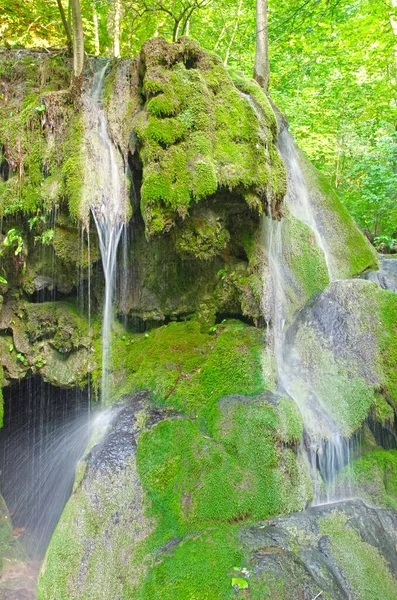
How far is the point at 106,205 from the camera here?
583 cm

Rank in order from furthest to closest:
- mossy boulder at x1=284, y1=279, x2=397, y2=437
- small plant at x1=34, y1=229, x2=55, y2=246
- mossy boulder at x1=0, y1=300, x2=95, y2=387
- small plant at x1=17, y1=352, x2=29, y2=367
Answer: small plant at x1=17, y1=352, x2=29, y2=367 → mossy boulder at x1=0, y1=300, x2=95, y2=387 → small plant at x1=34, y1=229, x2=55, y2=246 → mossy boulder at x1=284, y1=279, x2=397, y2=437

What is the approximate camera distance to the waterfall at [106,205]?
5777 mm

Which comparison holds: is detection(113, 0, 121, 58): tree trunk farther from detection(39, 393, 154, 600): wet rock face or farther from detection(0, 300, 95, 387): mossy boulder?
detection(39, 393, 154, 600): wet rock face

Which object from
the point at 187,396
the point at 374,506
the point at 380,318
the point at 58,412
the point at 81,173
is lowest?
the point at 374,506

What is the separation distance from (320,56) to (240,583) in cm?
1439

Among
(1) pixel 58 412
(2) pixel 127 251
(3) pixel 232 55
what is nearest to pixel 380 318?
(2) pixel 127 251

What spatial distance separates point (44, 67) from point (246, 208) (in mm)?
4299

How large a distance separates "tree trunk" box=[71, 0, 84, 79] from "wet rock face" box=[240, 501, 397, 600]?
6.82 metres

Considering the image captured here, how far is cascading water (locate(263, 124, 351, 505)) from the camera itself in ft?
16.6

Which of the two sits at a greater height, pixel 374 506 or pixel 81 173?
pixel 81 173

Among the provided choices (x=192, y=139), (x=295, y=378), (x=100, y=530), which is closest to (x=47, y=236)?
(x=192, y=139)

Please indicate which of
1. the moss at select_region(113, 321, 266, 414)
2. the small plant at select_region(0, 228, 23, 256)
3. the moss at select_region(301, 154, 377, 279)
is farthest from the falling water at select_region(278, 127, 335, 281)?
the small plant at select_region(0, 228, 23, 256)

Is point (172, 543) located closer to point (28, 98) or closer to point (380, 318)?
point (380, 318)

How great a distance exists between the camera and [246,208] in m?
5.98
